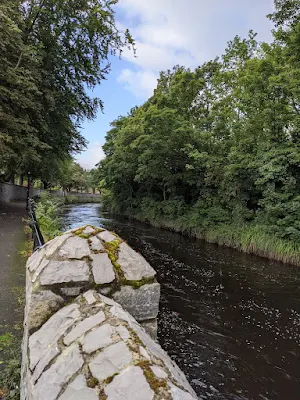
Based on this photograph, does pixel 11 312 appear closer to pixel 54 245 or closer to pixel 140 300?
pixel 54 245

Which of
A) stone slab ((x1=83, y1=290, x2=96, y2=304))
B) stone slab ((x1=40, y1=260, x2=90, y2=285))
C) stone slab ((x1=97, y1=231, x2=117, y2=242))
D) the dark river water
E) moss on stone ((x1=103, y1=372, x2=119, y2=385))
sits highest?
stone slab ((x1=97, y1=231, x2=117, y2=242))

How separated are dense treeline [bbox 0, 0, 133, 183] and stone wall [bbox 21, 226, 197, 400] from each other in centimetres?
978

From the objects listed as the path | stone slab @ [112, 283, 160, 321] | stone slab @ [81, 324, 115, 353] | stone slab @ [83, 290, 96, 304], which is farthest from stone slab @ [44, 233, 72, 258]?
the path

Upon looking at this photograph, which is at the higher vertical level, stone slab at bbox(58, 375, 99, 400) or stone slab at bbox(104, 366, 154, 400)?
stone slab at bbox(104, 366, 154, 400)

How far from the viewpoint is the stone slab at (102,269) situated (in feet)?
7.19

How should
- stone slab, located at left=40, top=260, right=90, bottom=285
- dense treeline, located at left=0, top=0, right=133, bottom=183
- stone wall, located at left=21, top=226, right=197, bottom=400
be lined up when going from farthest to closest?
1. dense treeline, located at left=0, top=0, right=133, bottom=183
2. stone slab, located at left=40, top=260, right=90, bottom=285
3. stone wall, located at left=21, top=226, right=197, bottom=400

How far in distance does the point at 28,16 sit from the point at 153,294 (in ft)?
51.1

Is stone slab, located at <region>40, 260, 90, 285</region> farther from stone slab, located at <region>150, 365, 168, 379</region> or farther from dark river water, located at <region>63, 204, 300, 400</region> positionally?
dark river water, located at <region>63, 204, 300, 400</region>

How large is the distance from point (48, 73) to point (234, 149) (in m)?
9.99

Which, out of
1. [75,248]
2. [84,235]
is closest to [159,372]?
[75,248]

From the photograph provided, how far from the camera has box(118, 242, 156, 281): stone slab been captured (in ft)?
7.58

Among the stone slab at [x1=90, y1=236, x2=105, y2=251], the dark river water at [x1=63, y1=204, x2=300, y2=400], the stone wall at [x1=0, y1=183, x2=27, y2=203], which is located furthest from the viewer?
the stone wall at [x1=0, y1=183, x2=27, y2=203]

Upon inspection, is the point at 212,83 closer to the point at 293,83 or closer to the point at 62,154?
the point at 293,83

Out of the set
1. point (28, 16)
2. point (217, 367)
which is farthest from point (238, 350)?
point (28, 16)
